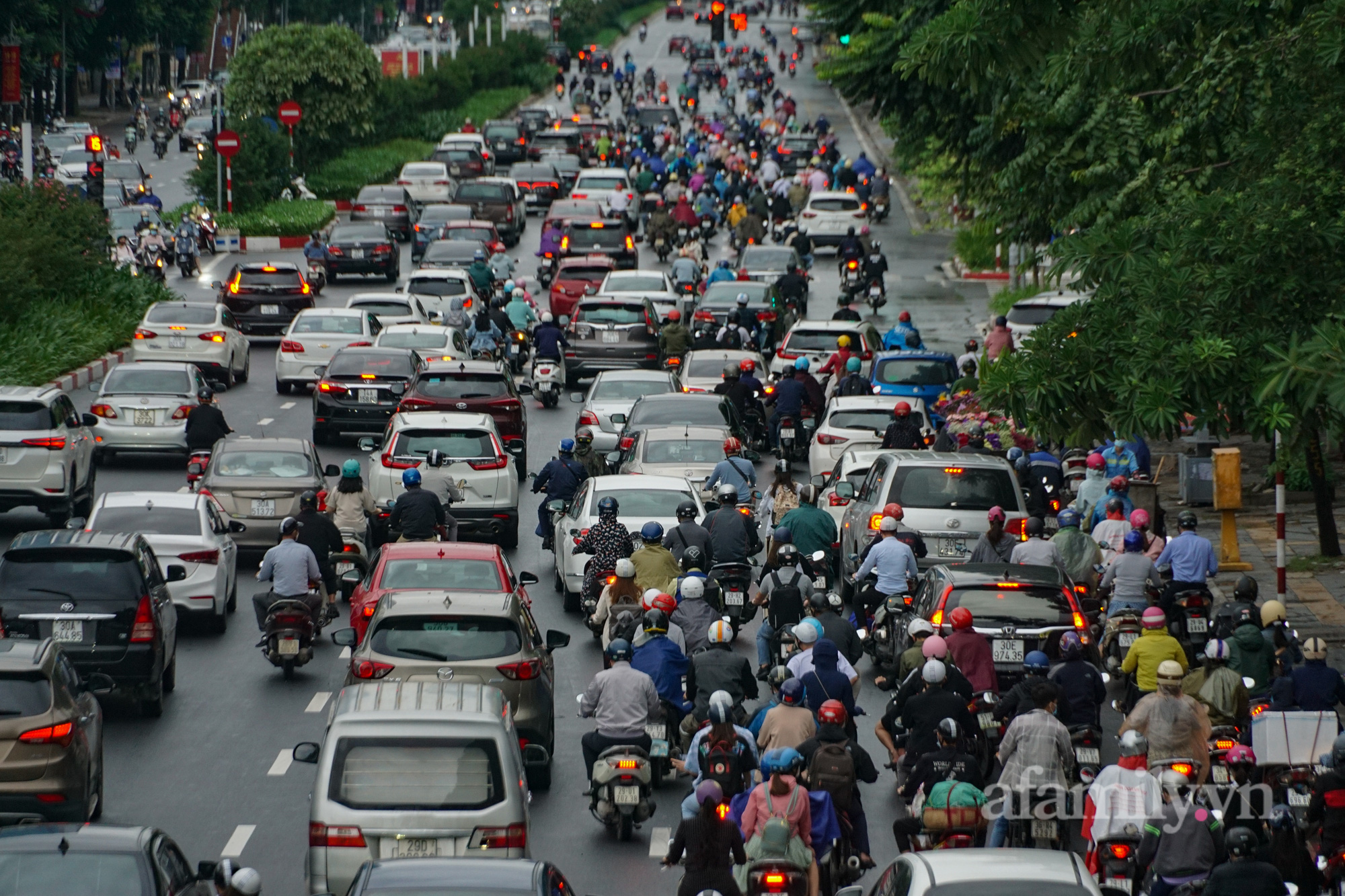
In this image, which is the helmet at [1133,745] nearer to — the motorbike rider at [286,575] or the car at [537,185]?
the motorbike rider at [286,575]

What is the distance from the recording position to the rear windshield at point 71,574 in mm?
16359

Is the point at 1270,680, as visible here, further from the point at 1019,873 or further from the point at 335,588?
the point at 335,588

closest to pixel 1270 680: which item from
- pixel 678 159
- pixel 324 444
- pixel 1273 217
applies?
pixel 1273 217

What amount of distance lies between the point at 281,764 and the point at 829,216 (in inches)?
1485

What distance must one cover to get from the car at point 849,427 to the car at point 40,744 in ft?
45.2

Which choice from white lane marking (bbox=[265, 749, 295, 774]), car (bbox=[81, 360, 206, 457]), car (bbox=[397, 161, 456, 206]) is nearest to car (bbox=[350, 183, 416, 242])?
car (bbox=[397, 161, 456, 206])

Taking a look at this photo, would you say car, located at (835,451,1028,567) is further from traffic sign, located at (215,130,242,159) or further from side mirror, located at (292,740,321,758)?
traffic sign, located at (215,130,242,159)

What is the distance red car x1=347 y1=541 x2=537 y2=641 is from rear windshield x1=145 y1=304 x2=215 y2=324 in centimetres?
1760

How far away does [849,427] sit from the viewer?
26.0m

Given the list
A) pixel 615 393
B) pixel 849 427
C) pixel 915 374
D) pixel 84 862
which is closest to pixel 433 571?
pixel 84 862

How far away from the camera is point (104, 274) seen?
132 feet

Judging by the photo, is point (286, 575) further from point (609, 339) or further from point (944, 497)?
point (609, 339)

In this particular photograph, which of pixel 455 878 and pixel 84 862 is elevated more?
pixel 455 878

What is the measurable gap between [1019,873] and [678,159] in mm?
56609
